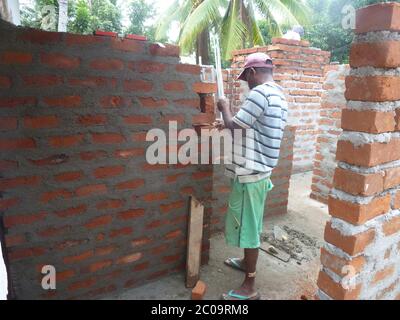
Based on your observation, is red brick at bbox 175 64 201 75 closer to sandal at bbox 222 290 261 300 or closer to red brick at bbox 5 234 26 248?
red brick at bbox 5 234 26 248

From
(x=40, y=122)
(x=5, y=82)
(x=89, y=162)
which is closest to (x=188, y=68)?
(x=89, y=162)

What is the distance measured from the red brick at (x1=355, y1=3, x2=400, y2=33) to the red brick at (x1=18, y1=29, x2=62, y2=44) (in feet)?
5.62

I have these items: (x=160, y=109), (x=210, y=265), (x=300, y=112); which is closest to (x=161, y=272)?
(x=210, y=265)

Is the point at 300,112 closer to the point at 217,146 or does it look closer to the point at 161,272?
the point at 217,146

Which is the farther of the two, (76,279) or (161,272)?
(161,272)

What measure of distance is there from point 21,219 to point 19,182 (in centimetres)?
25

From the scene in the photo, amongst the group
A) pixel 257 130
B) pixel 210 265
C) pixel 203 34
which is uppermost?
pixel 203 34

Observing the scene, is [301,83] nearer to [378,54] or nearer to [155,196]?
[155,196]

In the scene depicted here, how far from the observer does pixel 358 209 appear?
152 centimetres

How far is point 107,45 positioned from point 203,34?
397 inches

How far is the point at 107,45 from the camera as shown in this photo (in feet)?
6.68

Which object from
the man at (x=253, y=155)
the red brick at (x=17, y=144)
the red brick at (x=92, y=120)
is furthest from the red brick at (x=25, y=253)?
the man at (x=253, y=155)

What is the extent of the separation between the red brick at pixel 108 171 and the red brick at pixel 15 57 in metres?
0.82

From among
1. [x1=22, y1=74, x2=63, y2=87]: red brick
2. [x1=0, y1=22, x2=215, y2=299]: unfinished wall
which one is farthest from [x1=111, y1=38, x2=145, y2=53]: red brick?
[x1=22, y1=74, x2=63, y2=87]: red brick
